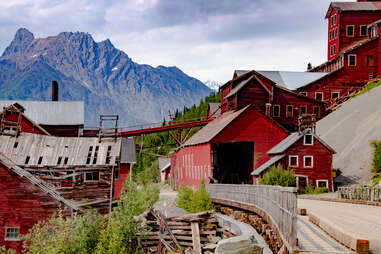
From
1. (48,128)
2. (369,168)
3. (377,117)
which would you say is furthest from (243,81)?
(48,128)

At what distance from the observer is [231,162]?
2115 inches

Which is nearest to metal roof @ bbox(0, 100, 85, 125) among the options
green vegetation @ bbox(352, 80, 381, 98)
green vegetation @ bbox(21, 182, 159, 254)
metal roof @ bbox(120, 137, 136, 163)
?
metal roof @ bbox(120, 137, 136, 163)

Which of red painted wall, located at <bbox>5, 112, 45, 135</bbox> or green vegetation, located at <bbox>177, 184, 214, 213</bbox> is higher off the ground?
red painted wall, located at <bbox>5, 112, 45, 135</bbox>

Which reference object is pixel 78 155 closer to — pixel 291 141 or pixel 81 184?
pixel 81 184

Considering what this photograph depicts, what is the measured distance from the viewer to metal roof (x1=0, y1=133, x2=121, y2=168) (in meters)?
37.1

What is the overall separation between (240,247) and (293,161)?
1128 inches

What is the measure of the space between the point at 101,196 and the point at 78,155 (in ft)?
12.0

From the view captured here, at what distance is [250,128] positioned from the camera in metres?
47.5

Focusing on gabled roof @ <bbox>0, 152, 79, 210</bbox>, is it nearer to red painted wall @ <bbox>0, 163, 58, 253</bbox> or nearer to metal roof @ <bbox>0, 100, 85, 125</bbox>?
red painted wall @ <bbox>0, 163, 58, 253</bbox>

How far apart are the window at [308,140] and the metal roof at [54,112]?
26.2 metres

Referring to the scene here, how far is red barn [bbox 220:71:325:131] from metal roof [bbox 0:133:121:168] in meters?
19.8

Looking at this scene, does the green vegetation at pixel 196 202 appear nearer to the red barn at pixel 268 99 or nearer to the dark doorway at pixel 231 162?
the dark doorway at pixel 231 162

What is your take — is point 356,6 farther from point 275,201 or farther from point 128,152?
point 275,201

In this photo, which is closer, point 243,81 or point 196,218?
point 196,218
